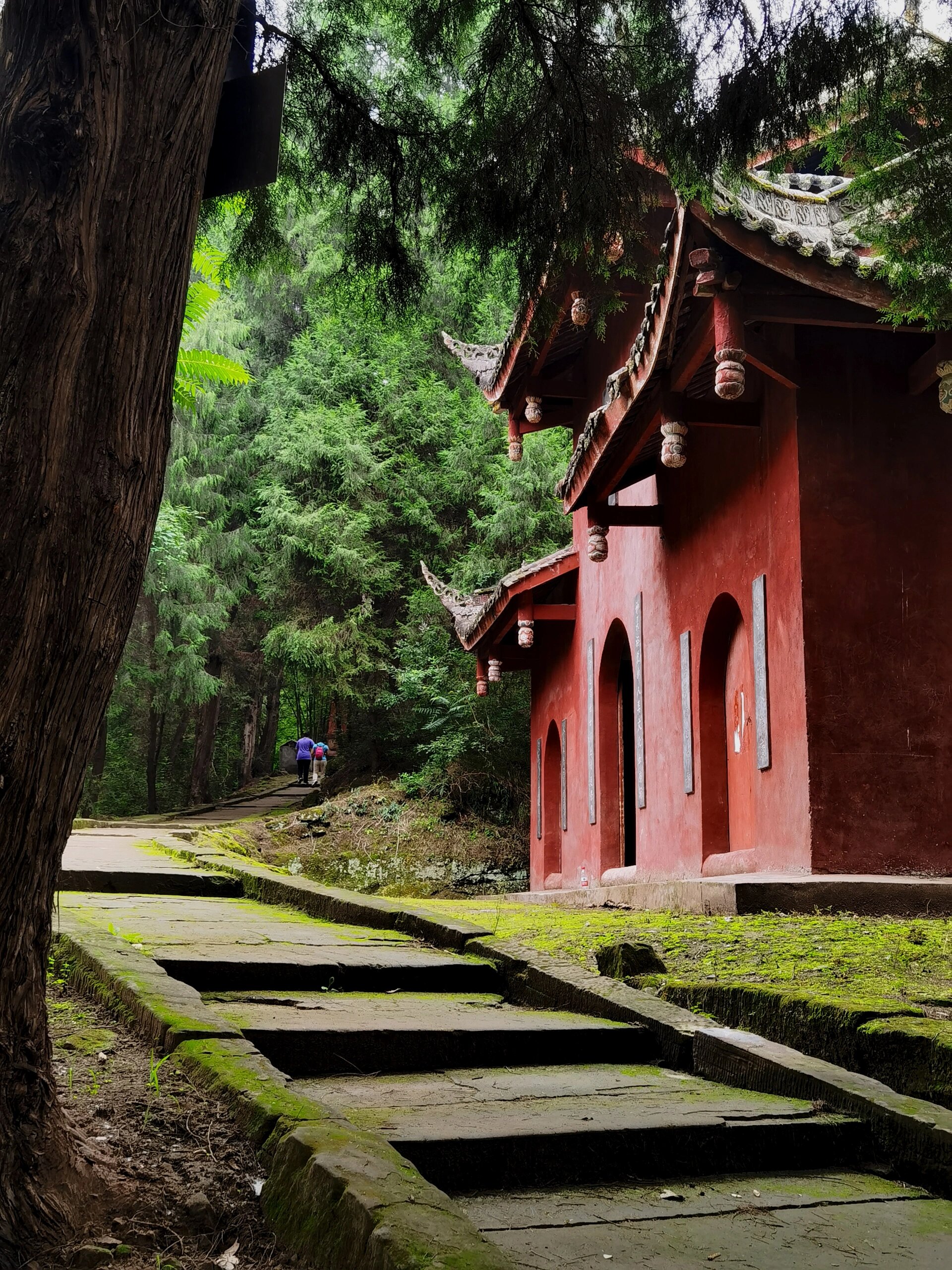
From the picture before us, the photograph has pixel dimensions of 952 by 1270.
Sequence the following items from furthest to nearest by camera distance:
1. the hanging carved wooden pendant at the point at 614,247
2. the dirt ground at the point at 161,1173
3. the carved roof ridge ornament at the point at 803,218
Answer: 1. the carved roof ridge ornament at the point at 803,218
2. the hanging carved wooden pendant at the point at 614,247
3. the dirt ground at the point at 161,1173

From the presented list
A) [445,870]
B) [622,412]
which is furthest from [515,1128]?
[445,870]

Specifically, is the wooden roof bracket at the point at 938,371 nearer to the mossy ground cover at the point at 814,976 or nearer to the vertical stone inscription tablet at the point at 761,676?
the vertical stone inscription tablet at the point at 761,676

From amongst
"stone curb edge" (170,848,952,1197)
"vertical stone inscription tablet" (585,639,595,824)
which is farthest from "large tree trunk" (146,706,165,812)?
"stone curb edge" (170,848,952,1197)

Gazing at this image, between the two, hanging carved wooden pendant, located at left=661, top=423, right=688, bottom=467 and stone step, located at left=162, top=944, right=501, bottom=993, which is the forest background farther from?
stone step, located at left=162, top=944, right=501, bottom=993

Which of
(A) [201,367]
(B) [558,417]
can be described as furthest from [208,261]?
(B) [558,417]

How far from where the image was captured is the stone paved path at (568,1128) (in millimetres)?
2738

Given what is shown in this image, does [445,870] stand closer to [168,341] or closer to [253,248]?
[253,248]

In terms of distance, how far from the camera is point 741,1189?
3.18 metres

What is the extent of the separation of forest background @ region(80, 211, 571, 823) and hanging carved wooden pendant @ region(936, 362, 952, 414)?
14.4 m

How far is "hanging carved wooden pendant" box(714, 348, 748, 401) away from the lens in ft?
25.9

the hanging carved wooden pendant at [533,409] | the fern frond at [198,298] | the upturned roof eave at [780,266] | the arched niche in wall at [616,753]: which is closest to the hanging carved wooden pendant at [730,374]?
the upturned roof eave at [780,266]

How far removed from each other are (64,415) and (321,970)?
11.0 ft

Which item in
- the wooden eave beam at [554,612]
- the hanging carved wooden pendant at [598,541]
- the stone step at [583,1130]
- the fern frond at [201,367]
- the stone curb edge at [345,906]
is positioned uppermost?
the fern frond at [201,367]

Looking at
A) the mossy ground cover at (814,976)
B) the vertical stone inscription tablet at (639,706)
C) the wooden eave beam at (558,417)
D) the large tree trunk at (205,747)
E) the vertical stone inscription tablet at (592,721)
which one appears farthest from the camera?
the large tree trunk at (205,747)
